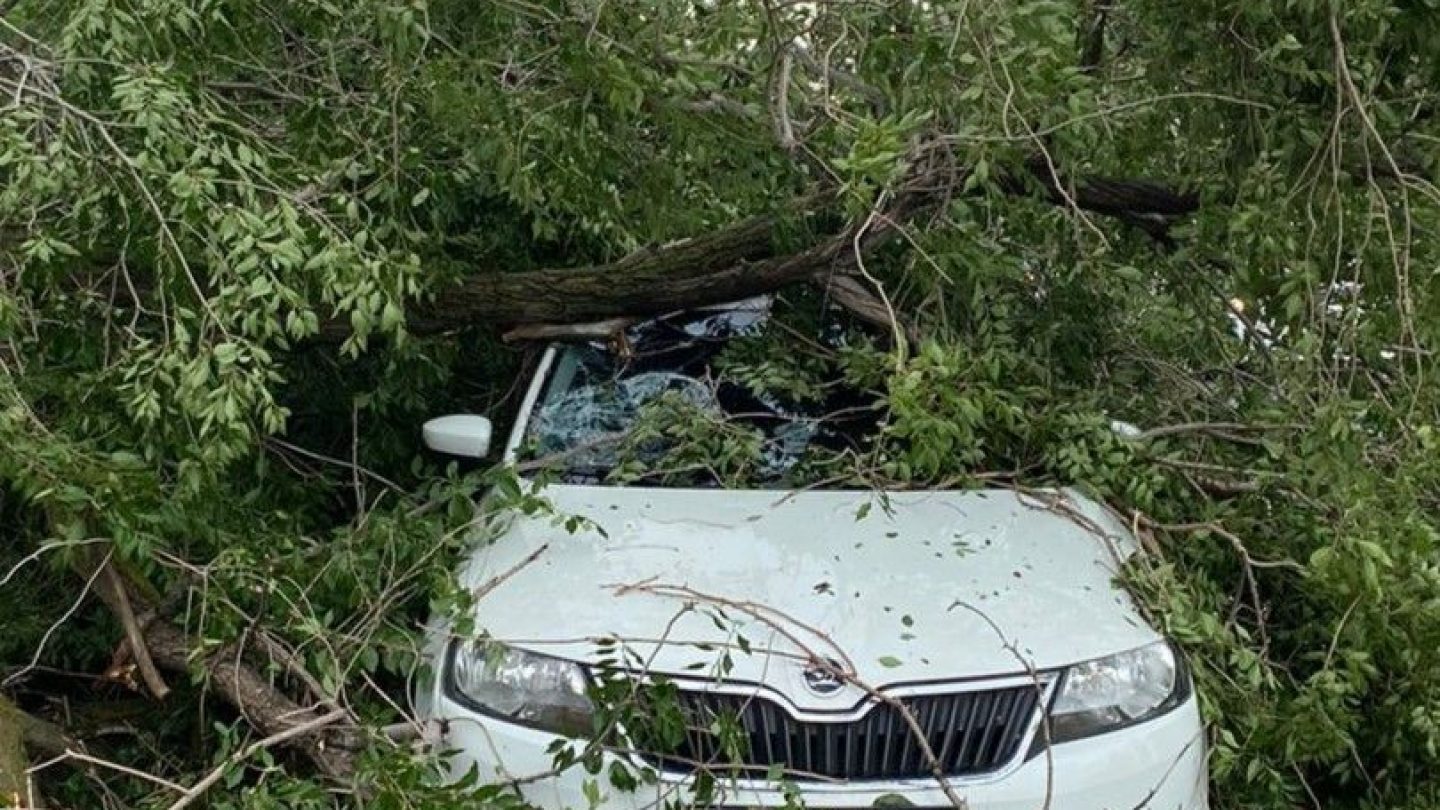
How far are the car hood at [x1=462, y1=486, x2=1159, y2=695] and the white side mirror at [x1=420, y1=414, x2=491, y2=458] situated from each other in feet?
1.04

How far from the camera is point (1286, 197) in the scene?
141 inches

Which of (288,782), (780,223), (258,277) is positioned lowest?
(288,782)

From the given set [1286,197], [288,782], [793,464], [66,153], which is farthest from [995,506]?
[66,153]

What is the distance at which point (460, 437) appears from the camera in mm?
4227

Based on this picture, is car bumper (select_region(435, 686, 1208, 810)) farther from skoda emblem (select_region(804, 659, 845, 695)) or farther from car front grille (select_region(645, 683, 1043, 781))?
skoda emblem (select_region(804, 659, 845, 695))

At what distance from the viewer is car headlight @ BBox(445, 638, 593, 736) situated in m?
3.19

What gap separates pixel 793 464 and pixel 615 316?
3.24 feet

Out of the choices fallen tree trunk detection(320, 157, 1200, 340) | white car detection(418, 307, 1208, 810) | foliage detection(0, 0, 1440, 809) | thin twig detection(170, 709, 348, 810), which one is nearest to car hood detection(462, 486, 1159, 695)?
white car detection(418, 307, 1208, 810)

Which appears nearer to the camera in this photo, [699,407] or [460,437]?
[460,437]

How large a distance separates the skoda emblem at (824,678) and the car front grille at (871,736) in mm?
74

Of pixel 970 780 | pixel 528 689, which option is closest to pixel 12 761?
pixel 528 689

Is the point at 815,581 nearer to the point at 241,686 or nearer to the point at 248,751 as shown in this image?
the point at 248,751

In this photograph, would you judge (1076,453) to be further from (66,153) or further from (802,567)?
(66,153)

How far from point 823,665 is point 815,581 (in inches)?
14.8
